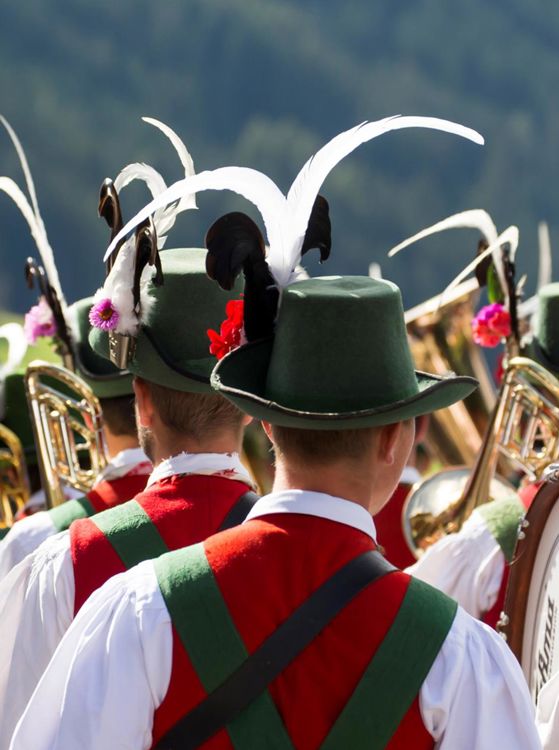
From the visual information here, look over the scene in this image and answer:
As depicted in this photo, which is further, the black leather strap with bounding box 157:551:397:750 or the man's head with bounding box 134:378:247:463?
the man's head with bounding box 134:378:247:463

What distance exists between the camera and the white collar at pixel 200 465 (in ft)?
8.79

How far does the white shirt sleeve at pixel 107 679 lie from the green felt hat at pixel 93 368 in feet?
5.45

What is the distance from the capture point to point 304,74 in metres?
15.8

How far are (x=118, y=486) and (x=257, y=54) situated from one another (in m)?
13.4

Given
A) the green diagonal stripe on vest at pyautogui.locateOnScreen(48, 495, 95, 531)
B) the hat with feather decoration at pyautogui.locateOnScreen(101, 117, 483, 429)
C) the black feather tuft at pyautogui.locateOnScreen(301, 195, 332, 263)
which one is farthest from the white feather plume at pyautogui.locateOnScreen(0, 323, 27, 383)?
the hat with feather decoration at pyautogui.locateOnScreen(101, 117, 483, 429)

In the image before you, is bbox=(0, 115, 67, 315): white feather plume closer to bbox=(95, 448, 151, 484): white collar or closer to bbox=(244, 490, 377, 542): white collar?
bbox=(95, 448, 151, 484): white collar

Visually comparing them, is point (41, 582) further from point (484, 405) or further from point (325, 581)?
point (484, 405)

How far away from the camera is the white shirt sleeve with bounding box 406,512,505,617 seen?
11.7ft

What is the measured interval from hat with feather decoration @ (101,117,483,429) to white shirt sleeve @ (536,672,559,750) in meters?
0.56

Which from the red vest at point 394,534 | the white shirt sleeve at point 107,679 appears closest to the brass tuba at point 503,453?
the red vest at point 394,534

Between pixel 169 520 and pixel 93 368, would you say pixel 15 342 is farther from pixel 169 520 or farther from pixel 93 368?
pixel 169 520

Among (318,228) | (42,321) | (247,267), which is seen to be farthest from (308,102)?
(247,267)

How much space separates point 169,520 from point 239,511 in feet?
0.45

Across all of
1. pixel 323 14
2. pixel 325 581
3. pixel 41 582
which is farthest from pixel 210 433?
pixel 323 14
